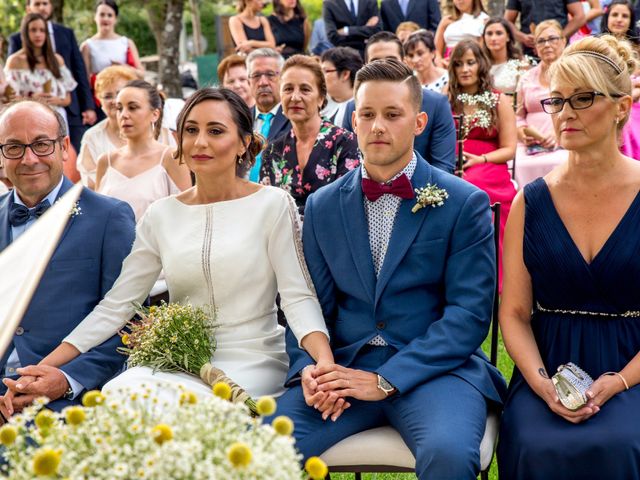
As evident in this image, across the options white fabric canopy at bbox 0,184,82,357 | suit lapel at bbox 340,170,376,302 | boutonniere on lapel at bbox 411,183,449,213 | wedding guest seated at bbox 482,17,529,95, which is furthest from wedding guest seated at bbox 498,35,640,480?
wedding guest seated at bbox 482,17,529,95

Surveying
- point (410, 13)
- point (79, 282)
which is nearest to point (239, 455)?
point (79, 282)

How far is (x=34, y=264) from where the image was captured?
1.34 metres

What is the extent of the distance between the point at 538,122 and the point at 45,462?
7.48 metres

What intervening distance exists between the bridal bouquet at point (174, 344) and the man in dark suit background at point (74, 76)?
293 inches

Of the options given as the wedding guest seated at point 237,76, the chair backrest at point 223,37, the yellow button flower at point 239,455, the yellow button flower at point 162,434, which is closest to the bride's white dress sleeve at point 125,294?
the yellow button flower at point 162,434

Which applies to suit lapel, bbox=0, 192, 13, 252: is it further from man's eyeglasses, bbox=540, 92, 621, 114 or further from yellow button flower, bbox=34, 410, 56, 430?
man's eyeglasses, bbox=540, 92, 621, 114

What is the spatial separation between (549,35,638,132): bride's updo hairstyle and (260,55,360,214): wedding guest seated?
6.89 feet

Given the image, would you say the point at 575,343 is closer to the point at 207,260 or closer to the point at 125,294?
the point at 207,260

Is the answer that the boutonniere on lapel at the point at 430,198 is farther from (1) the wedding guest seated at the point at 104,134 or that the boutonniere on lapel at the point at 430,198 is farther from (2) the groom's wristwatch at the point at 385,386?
(1) the wedding guest seated at the point at 104,134

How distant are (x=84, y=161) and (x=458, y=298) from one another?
510cm

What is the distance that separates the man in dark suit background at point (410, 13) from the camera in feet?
36.8

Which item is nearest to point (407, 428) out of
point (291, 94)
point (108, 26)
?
point (291, 94)

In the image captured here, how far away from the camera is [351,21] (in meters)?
10.6

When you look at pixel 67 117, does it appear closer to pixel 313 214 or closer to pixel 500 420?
pixel 313 214
